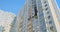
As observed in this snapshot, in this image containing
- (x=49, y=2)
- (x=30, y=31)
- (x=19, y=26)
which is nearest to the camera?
(x=49, y=2)

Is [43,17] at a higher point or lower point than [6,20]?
lower

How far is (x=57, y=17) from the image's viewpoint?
10.9 ft

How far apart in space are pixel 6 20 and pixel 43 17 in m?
2.81

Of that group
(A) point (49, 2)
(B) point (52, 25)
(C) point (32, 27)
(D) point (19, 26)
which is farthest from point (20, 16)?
(B) point (52, 25)

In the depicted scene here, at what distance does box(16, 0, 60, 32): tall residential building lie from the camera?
3209 mm

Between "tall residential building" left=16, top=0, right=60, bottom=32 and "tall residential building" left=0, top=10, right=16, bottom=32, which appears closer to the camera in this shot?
"tall residential building" left=16, top=0, right=60, bottom=32

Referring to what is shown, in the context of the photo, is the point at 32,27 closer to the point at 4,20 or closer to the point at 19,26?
the point at 19,26

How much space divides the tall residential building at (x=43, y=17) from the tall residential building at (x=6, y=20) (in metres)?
1.68

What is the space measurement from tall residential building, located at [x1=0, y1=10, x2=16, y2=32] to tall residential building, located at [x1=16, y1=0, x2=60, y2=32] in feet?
5.50

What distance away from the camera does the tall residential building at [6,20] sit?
5.88 meters

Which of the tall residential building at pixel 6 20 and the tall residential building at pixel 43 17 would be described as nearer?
the tall residential building at pixel 43 17

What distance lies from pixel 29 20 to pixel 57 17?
111 centimetres

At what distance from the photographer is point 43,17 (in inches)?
142

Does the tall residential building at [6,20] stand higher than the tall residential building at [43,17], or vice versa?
the tall residential building at [6,20]
